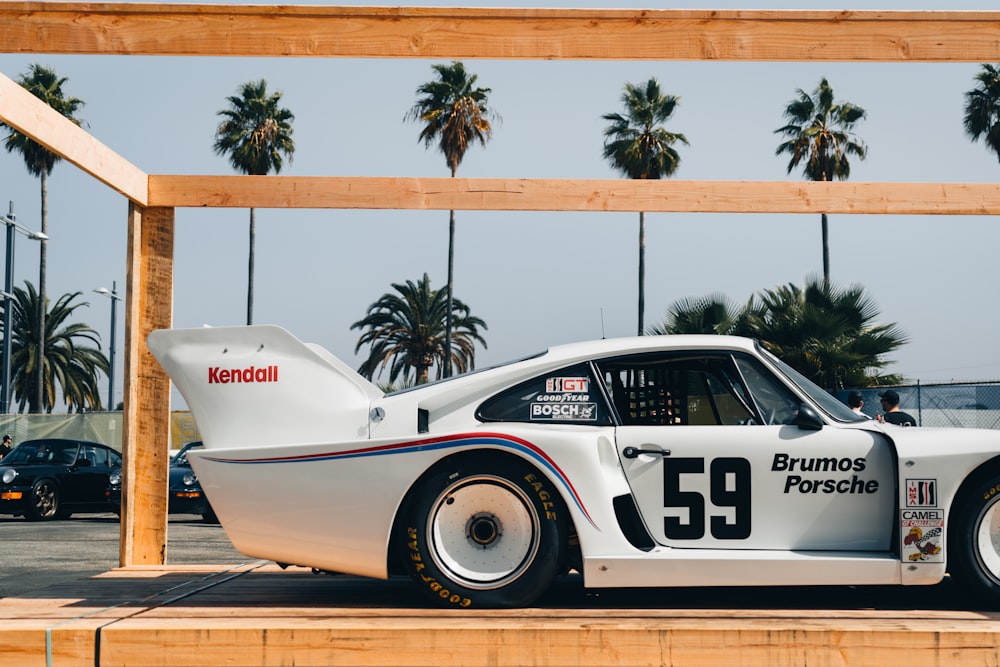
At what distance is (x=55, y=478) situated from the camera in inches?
745

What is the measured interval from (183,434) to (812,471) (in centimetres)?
2765

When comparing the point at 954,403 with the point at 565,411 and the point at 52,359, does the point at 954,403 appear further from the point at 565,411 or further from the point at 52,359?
the point at 52,359

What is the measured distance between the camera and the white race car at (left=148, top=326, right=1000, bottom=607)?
496 cm

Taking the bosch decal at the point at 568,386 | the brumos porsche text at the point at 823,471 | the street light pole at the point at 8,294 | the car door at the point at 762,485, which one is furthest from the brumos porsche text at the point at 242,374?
the street light pole at the point at 8,294

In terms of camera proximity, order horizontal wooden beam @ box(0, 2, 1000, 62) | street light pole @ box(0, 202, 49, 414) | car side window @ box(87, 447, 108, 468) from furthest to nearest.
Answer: street light pole @ box(0, 202, 49, 414)
car side window @ box(87, 447, 108, 468)
horizontal wooden beam @ box(0, 2, 1000, 62)

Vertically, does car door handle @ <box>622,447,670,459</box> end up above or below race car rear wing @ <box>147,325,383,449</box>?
below

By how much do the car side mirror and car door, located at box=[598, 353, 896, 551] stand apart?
0.02 meters

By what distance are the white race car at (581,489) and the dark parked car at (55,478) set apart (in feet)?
48.8

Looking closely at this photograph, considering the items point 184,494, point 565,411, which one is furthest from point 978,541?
point 184,494

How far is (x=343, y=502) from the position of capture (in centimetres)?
507

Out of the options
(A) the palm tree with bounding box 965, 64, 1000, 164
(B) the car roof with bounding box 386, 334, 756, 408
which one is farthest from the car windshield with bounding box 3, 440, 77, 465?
(A) the palm tree with bounding box 965, 64, 1000, 164

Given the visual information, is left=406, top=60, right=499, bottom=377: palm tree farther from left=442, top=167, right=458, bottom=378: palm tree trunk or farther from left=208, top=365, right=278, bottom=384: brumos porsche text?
left=208, top=365, right=278, bottom=384: brumos porsche text

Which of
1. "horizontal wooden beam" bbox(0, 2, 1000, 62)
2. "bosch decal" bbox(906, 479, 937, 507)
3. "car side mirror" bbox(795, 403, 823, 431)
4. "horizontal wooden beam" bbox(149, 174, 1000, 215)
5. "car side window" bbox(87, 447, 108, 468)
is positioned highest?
"horizontal wooden beam" bbox(0, 2, 1000, 62)

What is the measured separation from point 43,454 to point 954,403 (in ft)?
49.4
